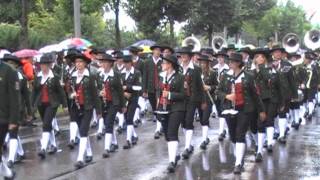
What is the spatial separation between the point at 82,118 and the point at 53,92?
1179 mm

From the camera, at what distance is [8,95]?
27.8ft

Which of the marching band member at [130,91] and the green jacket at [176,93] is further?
the marching band member at [130,91]

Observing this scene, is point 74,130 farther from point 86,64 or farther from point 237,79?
point 237,79

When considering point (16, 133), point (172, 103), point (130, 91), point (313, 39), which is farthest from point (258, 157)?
point (313, 39)

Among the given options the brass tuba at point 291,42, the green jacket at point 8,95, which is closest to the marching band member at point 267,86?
the green jacket at point 8,95

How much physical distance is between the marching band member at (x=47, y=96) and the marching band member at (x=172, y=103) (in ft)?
8.02

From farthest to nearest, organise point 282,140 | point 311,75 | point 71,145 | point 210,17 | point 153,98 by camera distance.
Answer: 1. point 210,17
2. point 311,75
3. point 153,98
4. point 282,140
5. point 71,145

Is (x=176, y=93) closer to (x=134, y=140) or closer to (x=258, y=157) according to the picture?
(x=258, y=157)

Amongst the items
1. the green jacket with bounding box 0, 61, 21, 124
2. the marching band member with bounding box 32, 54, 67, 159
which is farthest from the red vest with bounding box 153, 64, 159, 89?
the green jacket with bounding box 0, 61, 21, 124

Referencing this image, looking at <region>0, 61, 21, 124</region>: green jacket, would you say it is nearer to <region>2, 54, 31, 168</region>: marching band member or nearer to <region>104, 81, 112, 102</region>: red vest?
<region>2, 54, 31, 168</region>: marching band member

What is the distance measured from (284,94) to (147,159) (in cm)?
344

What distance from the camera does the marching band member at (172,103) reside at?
10.3 metres

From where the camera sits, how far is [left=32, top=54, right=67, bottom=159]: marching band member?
11.7 metres

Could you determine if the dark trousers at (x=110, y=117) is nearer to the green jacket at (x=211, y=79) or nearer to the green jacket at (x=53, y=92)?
the green jacket at (x=53, y=92)
